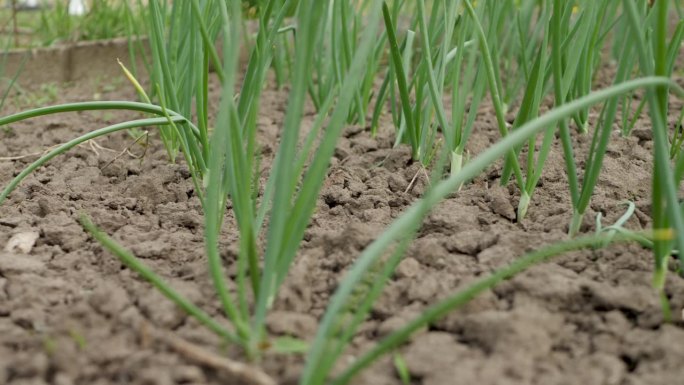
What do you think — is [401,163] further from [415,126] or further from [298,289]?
[298,289]

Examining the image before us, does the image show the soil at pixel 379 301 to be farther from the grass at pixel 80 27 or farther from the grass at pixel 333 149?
the grass at pixel 80 27

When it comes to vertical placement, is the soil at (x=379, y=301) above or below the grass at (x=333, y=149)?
below

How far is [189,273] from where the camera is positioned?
1.07 metres

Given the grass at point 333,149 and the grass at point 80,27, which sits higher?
the grass at point 333,149

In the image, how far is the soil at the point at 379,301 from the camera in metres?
0.82

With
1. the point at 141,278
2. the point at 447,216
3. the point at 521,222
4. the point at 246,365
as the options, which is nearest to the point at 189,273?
the point at 141,278

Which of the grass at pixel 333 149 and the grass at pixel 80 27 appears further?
the grass at pixel 80 27

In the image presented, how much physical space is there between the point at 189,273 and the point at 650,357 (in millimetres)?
616

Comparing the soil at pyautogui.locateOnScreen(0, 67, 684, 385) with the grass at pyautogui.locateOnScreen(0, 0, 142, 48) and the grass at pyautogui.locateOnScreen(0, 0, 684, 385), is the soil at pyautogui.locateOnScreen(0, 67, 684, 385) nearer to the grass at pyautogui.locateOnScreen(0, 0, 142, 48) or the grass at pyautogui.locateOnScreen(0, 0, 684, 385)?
the grass at pyautogui.locateOnScreen(0, 0, 684, 385)

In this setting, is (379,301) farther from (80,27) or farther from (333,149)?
(80,27)

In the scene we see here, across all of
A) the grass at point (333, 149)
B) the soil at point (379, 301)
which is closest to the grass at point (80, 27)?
the grass at point (333, 149)

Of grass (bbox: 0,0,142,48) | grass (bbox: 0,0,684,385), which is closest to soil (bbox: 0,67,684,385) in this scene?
grass (bbox: 0,0,684,385)

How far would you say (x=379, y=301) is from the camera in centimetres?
97

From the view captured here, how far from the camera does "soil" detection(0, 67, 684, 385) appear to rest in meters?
0.82
